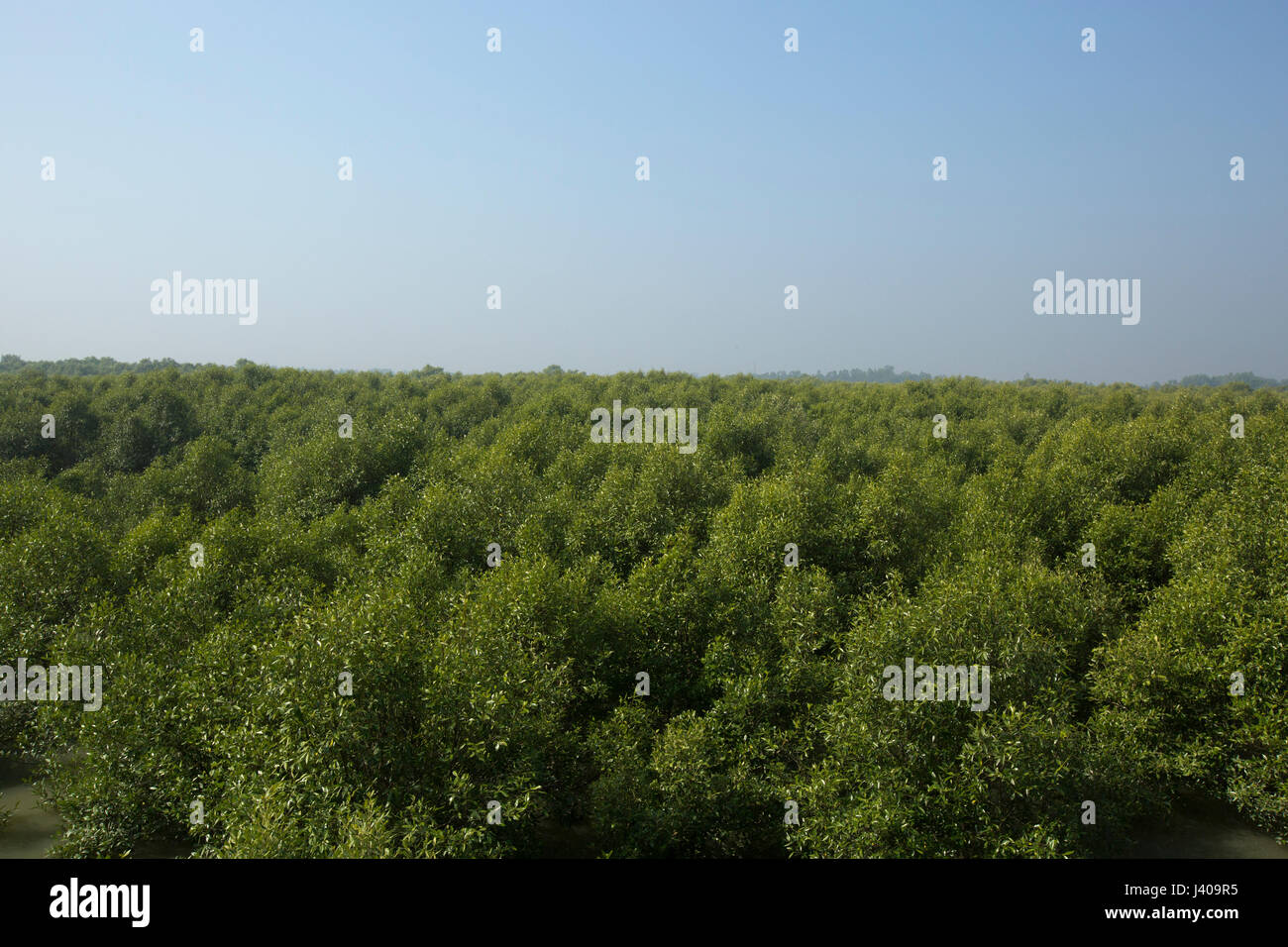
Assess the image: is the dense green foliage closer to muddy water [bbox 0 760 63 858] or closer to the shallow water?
the shallow water

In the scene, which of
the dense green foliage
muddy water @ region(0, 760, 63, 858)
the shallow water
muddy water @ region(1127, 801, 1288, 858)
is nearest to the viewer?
the dense green foliage

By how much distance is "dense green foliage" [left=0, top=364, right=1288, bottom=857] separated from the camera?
20578 millimetres

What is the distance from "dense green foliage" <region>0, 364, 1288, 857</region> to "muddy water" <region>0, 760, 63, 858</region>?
1.66 meters

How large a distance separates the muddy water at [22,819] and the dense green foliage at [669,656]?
5.45ft

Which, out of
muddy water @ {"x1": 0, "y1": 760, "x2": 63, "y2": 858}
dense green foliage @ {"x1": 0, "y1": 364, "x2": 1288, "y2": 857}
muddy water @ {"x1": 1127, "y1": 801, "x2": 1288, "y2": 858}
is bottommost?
muddy water @ {"x1": 1127, "y1": 801, "x2": 1288, "y2": 858}

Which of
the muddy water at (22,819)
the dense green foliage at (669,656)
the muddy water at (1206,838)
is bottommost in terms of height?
the muddy water at (1206,838)

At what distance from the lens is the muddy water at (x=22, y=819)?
26.5 metres

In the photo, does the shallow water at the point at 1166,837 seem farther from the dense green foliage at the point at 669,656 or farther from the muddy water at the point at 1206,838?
the dense green foliage at the point at 669,656

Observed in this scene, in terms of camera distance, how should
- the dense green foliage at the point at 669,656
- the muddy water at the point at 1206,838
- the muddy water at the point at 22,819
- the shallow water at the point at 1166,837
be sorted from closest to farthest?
the dense green foliage at the point at 669,656
the shallow water at the point at 1166,837
the muddy water at the point at 1206,838
the muddy water at the point at 22,819

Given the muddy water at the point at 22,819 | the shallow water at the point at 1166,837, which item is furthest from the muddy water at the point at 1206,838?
the muddy water at the point at 22,819

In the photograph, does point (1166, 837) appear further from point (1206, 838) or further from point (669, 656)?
point (669, 656)

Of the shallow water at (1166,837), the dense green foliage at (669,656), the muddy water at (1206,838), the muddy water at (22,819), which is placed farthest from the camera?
the muddy water at (22,819)

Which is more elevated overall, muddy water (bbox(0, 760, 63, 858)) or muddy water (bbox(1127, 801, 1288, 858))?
muddy water (bbox(0, 760, 63, 858))

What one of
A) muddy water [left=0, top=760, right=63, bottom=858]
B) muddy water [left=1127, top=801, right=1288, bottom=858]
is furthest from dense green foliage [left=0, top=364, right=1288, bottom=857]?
muddy water [left=0, top=760, right=63, bottom=858]
